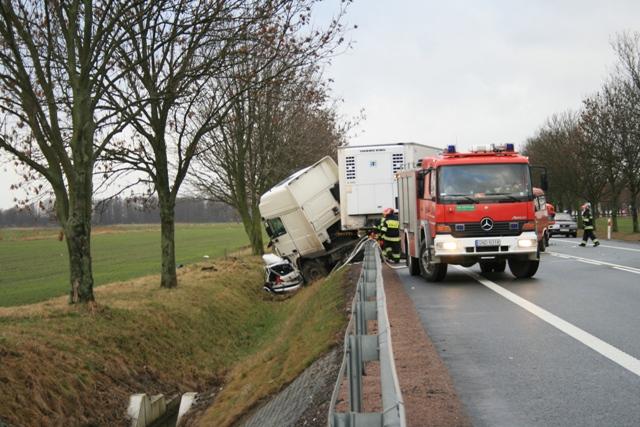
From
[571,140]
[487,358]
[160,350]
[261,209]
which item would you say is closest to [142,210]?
[261,209]

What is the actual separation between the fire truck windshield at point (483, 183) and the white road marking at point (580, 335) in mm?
2044

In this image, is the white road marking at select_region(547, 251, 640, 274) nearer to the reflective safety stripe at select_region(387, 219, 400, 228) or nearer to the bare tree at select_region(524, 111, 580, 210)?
the reflective safety stripe at select_region(387, 219, 400, 228)

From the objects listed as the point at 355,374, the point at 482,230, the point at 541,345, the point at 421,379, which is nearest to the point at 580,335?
the point at 541,345

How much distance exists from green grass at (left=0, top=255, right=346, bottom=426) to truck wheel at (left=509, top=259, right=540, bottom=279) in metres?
4.14

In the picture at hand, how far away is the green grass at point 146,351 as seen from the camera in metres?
10.7

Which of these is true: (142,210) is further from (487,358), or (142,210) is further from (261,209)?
(487,358)

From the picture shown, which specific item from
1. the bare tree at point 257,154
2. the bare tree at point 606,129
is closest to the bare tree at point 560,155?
the bare tree at point 606,129

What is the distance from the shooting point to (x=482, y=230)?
49.8 ft

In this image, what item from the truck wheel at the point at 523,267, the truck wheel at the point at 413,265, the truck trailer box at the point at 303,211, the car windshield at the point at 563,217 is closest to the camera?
the truck wheel at the point at 523,267

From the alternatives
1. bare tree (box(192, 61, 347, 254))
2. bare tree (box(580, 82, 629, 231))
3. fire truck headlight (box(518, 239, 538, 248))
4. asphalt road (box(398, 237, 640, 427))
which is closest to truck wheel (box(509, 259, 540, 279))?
asphalt road (box(398, 237, 640, 427))

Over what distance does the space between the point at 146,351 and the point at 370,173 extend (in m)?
11.2

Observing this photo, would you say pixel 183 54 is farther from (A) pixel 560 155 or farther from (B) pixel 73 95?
(A) pixel 560 155

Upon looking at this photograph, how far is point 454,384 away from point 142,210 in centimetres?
1605

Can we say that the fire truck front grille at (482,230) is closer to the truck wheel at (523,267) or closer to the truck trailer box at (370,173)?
the truck wheel at (523,267)
